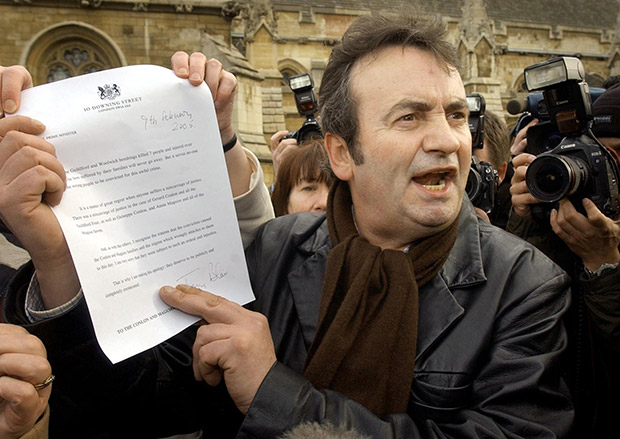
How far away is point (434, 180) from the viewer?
159cm

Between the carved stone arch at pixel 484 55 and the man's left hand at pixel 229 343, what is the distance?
22.9 meters

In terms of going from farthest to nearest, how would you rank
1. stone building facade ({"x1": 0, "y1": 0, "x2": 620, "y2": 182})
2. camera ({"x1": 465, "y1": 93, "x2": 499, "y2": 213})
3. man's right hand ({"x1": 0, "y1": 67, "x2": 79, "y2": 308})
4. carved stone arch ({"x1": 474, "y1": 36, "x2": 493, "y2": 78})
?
carved stone arch ({"x1": 474, "y1": 36, "x2": 493, "y2": 78}) < stone building facade ({"x1": 0, "y1": 0, "x2": 620, "y2": 182}) < camera ({"x1": 465, "y1": 93, "x2": 499, "y2": 213}) < man's right hand ({"x1": 0, "y1": 67, "x2": 79, "y2": 308})

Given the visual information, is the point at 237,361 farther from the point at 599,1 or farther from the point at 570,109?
the point at 599,1

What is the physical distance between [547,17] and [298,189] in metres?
32.2

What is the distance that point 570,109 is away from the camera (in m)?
1.96

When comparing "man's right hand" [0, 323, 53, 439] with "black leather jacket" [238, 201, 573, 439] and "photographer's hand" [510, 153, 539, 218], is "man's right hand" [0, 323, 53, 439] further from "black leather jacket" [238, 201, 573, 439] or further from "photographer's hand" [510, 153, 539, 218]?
"photographer's hand" [510, 153, 539, 218]

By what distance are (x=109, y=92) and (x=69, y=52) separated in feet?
42.5

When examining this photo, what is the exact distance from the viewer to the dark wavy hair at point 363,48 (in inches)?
63.6

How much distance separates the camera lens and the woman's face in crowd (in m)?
1.21

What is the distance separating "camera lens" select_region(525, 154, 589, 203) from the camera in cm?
184

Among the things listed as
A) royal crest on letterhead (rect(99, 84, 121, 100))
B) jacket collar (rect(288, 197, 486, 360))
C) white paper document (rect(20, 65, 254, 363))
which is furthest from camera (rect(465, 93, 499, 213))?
royal crest on letterhead (rect(99, 84, 121, 100))

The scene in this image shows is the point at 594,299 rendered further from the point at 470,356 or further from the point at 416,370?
the point at 416,370

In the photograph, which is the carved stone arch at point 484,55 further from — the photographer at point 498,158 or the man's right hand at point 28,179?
the man's right hand at point 28,179
